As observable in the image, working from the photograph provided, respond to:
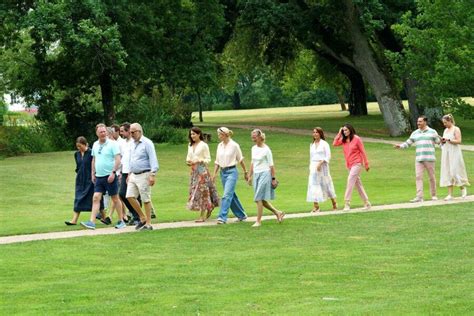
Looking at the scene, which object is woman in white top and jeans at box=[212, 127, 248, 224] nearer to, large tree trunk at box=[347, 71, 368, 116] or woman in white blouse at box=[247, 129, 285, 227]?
woman in white blouse at box=[247, 129, 285, 227]

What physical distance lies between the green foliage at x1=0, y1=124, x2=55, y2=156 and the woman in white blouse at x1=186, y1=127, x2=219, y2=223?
23.9 meters

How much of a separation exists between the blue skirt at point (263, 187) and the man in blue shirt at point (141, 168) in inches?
70.3

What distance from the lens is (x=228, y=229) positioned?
58.7 ft

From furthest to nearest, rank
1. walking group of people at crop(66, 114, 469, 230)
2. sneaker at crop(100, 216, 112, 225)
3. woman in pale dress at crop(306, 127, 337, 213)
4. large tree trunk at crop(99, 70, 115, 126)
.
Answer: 1. large tree trunk at crop(99, 70, 115, 126)
2. woman in pale dress at crop(306, 127, 337, 213)
3. sneaker at crop(100, 216, 112, 225)
4. walking group of people at crop(66, 114, 469, 230)

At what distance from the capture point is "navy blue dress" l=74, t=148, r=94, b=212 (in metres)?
19.5

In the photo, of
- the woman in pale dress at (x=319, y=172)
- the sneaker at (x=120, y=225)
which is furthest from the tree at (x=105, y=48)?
the sneaker at (x=120, y=225)

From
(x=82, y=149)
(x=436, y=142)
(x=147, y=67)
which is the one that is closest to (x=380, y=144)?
(x=147, y=67)

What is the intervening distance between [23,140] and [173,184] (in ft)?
51.2

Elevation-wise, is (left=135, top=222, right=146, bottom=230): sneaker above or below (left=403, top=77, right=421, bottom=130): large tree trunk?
below

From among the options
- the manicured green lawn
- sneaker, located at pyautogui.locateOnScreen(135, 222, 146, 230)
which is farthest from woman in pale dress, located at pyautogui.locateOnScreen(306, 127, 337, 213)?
sneaker, located at pyautogui.locateOnScreen(135, 222, 146, 230)

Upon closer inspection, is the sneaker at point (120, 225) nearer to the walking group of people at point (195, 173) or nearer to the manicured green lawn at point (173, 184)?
the walking group of people at point (195, 173)

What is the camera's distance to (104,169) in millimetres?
18984

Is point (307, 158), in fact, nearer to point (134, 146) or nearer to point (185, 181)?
point (185, 181)

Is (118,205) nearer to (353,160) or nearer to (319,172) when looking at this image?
(319,172)
